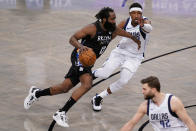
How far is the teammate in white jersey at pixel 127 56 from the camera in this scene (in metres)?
9.32

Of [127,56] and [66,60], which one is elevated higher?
[127,56]

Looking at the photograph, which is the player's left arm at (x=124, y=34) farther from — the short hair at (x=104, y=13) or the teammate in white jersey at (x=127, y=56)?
the short hair at (x=104, y=13)

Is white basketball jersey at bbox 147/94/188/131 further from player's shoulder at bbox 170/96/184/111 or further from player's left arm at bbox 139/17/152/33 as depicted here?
player's left arm at bbox 139/17/152/33

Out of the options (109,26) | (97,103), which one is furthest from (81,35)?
(97,103)

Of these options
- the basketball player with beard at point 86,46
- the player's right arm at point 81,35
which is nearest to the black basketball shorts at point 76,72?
the basketball player with beard at point 86,46

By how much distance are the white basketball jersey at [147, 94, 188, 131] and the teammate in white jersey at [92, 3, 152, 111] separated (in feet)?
9.07

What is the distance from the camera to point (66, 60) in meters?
12.5

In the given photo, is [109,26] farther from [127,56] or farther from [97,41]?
[127,56]

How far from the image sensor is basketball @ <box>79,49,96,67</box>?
8.39 metres

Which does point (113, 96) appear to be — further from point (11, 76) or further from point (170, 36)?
point (170, 36)

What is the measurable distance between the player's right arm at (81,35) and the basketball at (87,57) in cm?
8

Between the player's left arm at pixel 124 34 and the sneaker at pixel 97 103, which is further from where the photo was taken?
the sneaker at pixel 97 103

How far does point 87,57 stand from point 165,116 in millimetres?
2266

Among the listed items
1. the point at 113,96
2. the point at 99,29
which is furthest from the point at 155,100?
the point at 113,96
